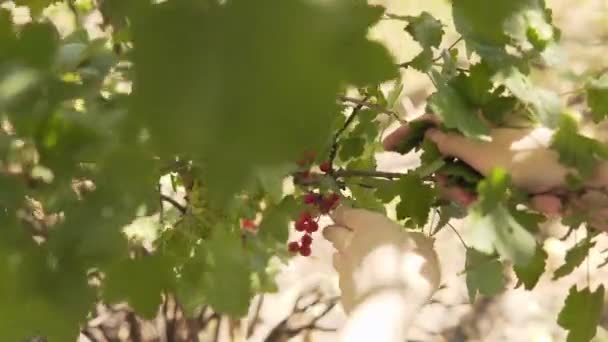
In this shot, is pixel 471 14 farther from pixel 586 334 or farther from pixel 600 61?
pixel 600 61

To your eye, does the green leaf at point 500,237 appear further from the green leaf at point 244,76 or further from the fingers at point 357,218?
the green leaf at point 244,76

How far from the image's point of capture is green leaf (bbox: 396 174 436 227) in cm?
54

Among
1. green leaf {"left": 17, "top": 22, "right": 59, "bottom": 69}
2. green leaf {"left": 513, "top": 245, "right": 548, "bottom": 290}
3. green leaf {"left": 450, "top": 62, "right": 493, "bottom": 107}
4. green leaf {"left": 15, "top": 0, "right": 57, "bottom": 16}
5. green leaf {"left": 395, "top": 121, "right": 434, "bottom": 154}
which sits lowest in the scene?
green leaf {"left": 17, "top": 22, "right": 59, "bottom": 69}

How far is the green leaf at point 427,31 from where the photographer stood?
55 cm

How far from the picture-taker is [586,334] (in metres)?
0.50

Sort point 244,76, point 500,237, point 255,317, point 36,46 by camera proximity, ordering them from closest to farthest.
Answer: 1. point 244,76
2. point 36,46
3. point 500,237
4. point 255,317

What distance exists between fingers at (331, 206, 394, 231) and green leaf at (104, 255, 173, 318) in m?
0.21

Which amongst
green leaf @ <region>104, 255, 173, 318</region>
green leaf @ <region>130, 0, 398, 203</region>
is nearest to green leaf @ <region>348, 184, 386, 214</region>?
green leaf @ <region>104, 255, 173, 318</region>

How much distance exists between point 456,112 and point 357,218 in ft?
0.52

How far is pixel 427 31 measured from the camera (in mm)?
555

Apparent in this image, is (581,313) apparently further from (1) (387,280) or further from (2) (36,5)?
(2) (36,5)

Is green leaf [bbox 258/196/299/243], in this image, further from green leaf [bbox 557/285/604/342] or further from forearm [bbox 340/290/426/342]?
green leaf [bbox 557/285/604/342]

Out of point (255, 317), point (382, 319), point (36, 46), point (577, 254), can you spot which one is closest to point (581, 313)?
point (577, 254)

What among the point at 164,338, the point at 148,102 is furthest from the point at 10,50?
the point at 164,338
